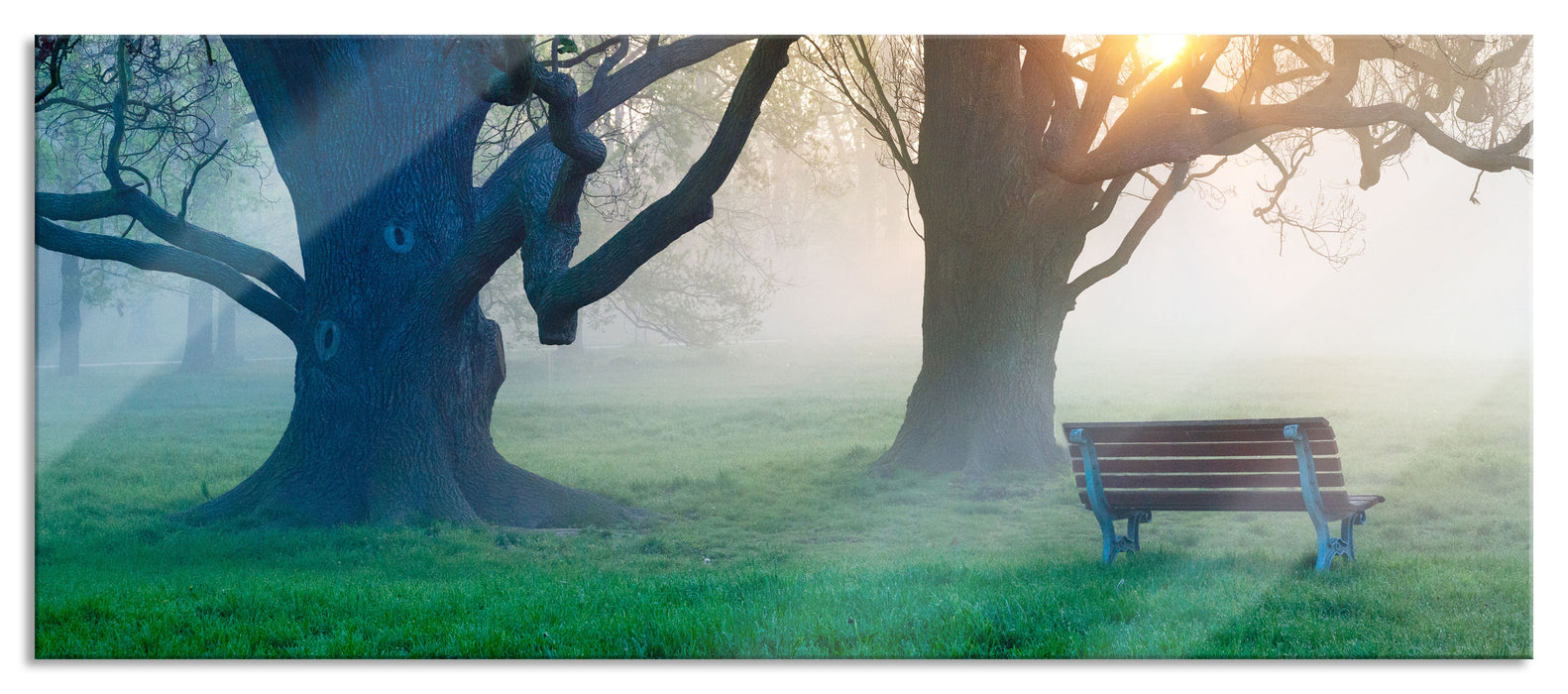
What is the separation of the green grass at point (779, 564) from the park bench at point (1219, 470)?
0.34m

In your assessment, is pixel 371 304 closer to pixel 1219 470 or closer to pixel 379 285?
pixel 379 285

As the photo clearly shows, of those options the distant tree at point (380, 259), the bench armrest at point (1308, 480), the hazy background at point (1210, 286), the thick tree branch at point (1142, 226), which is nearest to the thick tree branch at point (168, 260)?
the distant tree at point (380, 259)

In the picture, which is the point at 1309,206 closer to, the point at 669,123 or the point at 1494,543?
the point at 1494,543

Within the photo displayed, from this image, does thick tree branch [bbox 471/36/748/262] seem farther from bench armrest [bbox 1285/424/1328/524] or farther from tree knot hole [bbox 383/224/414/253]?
bench armrest [bbox 1285/424/1328/524]

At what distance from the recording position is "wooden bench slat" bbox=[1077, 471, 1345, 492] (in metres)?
6.39

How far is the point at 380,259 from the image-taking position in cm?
930

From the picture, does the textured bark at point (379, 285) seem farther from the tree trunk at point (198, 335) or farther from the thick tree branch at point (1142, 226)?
the tree trunk at point (198, 335)

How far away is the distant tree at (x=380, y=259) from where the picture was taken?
916cm

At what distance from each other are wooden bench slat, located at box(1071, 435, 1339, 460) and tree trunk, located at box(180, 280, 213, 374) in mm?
28278

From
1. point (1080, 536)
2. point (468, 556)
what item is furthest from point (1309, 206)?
point (468, 556)

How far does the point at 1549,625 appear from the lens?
565cm

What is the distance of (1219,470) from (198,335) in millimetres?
30146

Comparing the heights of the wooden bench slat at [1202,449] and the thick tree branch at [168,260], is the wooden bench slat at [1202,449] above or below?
below

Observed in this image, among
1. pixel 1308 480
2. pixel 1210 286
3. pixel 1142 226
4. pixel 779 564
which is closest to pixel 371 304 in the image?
pixel 779 564
